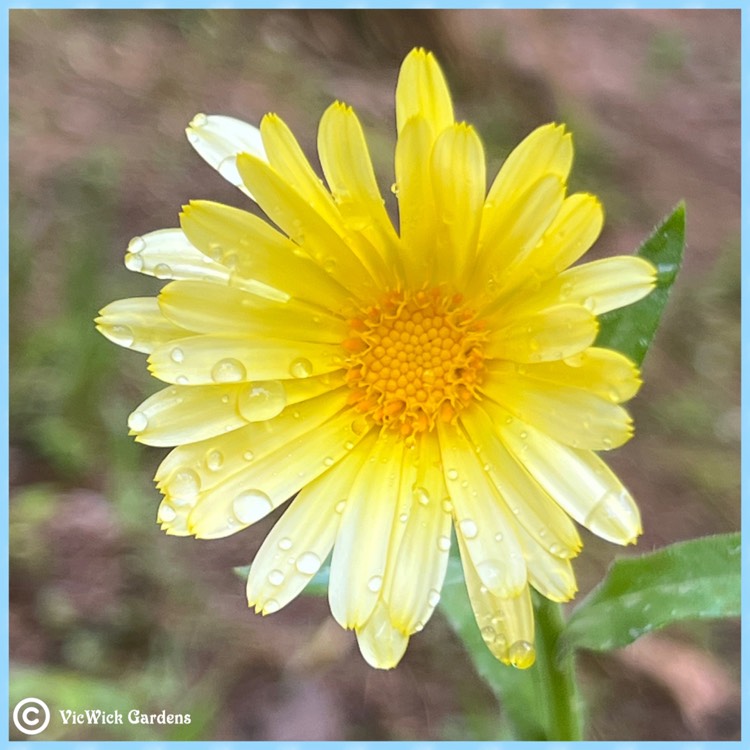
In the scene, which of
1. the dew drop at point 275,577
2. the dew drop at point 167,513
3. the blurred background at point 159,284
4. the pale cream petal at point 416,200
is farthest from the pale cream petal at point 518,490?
the blurred background at point 159,284

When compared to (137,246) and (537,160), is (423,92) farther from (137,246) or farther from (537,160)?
(137,246)

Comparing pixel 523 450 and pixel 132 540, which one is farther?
pixel 132 540

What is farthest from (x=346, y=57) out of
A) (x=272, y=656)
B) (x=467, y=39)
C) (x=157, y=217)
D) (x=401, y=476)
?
(x=272, y=656)

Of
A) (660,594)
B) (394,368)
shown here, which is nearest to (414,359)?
(394,368)

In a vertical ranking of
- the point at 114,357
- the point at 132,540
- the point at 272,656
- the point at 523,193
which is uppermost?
the point at 523,193

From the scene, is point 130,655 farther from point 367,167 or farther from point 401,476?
point 367,167

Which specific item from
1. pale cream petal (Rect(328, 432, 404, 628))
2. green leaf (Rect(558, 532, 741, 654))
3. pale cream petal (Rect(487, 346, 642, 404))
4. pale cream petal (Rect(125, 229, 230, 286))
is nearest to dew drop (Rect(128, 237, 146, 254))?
pale cream petal (Rect(125, 229, 230, 286))

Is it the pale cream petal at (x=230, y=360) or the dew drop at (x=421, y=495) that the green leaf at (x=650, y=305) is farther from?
the pale cream petal at (x=230, y=360)
